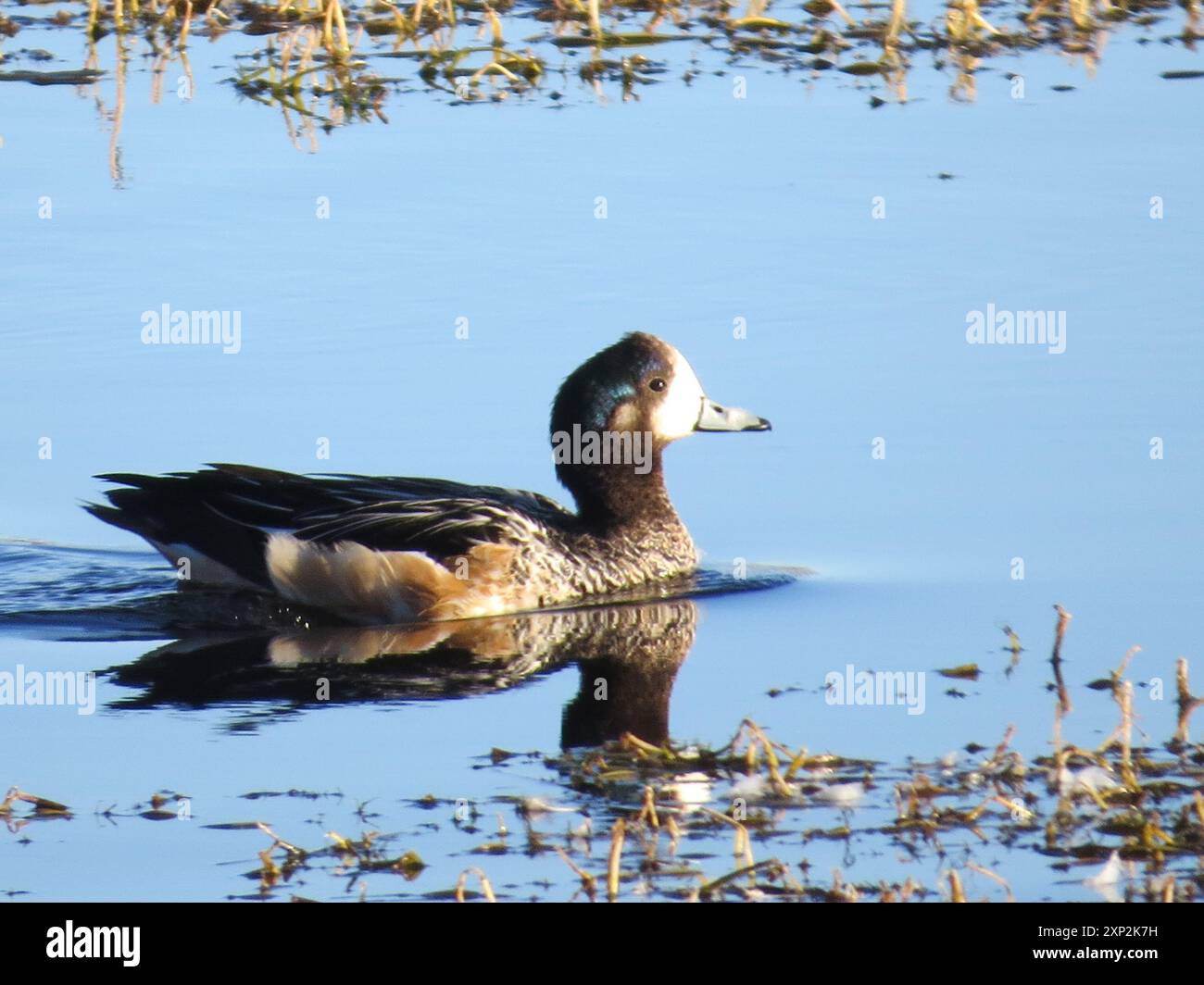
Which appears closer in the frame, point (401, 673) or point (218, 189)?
point (401, 673)

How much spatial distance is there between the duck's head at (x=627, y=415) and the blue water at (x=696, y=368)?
362 mm

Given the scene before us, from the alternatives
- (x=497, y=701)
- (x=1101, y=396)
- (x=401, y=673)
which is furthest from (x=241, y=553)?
(x=1101, y=396)

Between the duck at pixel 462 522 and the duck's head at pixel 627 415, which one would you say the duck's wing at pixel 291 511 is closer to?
the duck at pixel 462 522

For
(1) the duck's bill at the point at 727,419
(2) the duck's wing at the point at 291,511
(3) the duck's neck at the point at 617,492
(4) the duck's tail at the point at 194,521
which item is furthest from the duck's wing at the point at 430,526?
(1) the duck's bill at the point at 727,419

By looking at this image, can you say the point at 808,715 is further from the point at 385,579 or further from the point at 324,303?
the point at 324,303

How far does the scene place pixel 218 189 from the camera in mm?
12898

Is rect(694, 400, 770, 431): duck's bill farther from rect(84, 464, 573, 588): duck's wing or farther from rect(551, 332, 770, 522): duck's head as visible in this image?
rect(84, 464, 573, 588): duck's wing

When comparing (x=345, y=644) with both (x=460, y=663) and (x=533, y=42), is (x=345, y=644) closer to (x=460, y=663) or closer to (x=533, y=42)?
(x=460, y=663)

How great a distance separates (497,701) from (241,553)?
199 centimetres

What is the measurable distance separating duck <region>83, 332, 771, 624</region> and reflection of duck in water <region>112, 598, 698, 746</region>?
163 millimetres

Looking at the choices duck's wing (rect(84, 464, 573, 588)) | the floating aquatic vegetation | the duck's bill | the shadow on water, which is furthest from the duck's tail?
the floating aquatic vegetation

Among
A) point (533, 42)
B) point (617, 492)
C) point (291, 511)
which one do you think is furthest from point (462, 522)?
point (533, 42)

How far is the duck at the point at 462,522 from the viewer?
9250 mm
